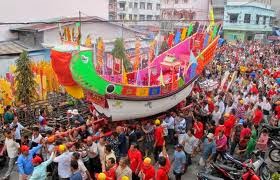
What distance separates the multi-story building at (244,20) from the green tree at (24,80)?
3629cm

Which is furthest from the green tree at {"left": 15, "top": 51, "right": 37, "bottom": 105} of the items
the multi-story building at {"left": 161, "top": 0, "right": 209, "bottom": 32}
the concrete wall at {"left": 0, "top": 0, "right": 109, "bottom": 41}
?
the multi-story building at {"left": 161, "top": 0, "right": 209, "bottom": 32}

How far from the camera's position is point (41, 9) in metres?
25.3

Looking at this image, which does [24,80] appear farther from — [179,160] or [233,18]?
[233,18]

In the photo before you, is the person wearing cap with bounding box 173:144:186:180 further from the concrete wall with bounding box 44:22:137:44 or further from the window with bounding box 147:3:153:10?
the window with bounding box 147:3:153:10

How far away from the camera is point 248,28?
46.9 meters

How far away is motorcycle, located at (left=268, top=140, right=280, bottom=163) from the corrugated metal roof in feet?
46.6

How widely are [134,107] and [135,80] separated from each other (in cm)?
212

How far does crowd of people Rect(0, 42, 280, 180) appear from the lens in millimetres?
7953

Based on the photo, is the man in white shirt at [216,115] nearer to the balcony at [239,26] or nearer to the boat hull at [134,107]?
the boat hull at [134,107]

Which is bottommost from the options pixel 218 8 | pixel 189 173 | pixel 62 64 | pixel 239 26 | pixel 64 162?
pixel 189 173

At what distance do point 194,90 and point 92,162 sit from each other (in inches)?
339

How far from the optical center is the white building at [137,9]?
1981 inches

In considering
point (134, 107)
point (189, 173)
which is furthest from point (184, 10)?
point (189, 173)

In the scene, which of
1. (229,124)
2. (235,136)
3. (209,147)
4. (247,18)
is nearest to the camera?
(209,147)
